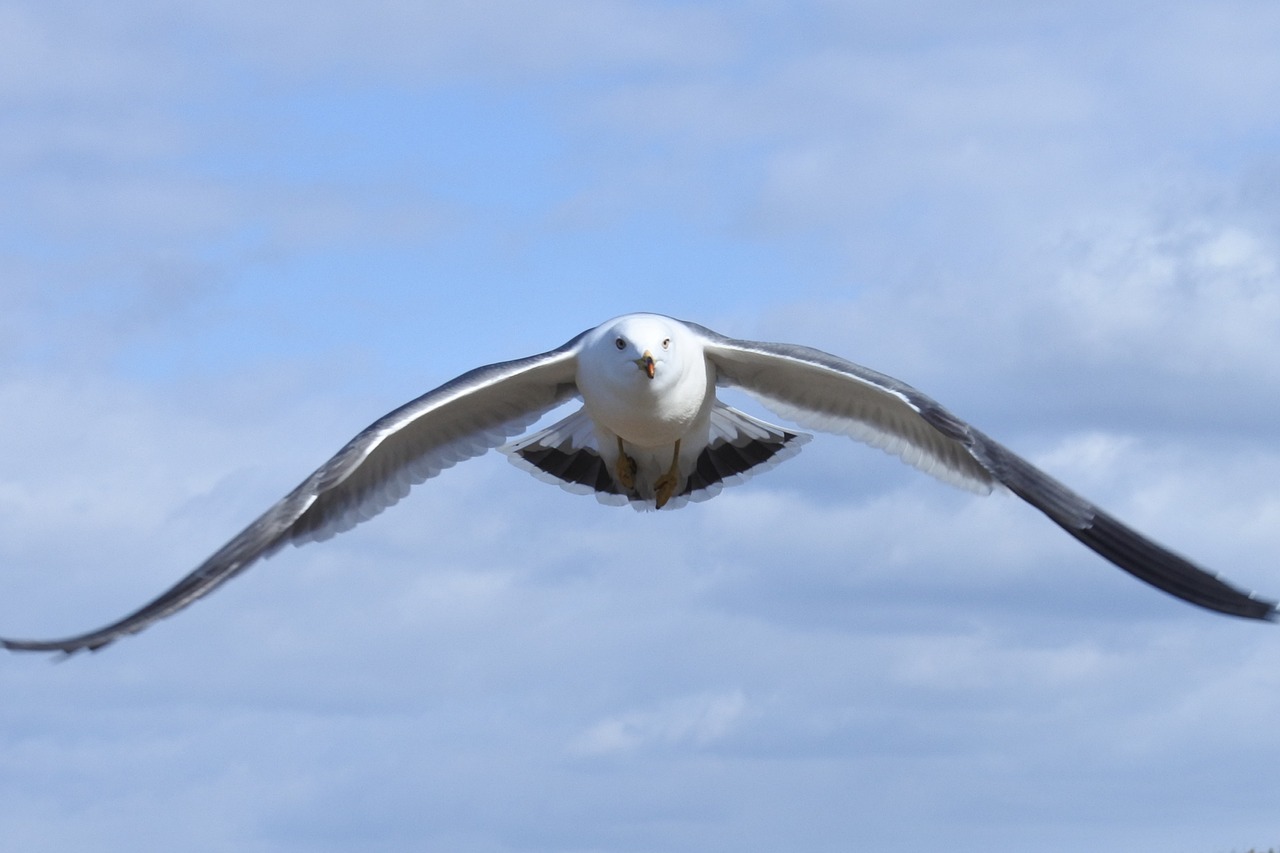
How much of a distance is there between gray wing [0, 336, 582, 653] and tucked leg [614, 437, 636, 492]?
0.95 meters

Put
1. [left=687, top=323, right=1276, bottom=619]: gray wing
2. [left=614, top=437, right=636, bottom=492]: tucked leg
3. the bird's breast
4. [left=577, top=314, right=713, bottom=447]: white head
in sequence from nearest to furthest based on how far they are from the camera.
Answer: [left=687, top=323, right=1276, bottom=619]: gray wing < [left=577, top=314, right=713, bottom=447]: white head < the bird's breast < [left=614, top=437, right=636, bottom=492]: tucked leg

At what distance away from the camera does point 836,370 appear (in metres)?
17.0

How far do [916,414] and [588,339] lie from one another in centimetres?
326

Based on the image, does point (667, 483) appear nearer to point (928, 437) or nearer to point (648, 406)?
point (648, 406)

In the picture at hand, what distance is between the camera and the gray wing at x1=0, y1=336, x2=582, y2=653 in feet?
51.6

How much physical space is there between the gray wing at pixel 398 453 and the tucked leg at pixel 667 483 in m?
1.44

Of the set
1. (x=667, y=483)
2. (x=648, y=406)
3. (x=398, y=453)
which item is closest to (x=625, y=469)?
(x=667, y=483)

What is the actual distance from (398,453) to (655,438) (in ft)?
8.38

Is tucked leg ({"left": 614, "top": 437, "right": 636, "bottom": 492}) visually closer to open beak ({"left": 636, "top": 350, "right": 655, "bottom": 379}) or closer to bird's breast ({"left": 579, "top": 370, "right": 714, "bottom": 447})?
bird's breast ({"left": 579, "top": 370, "right": 714, "bottom": 447})

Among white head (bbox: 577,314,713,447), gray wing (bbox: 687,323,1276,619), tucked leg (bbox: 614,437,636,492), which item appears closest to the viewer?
gray wing (bbox: 687,323,1276,619)

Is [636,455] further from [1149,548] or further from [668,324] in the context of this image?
[1149,548]

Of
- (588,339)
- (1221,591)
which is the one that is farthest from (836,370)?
(1221,591)

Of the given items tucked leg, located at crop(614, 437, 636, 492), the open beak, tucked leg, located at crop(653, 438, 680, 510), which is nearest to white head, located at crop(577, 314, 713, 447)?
the open beak

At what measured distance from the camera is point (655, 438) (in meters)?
17.8
